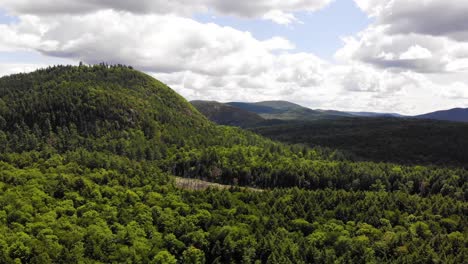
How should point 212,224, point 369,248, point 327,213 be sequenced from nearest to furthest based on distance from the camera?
point 369,248
point 212,224
point 327,213

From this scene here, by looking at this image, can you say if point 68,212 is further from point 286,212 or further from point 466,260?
point 466,260

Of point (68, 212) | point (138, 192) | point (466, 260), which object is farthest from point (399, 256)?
point (68, 212)

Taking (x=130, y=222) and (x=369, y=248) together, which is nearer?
(x=369, y=248)

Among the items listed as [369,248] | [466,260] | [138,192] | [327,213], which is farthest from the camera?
[138,192]

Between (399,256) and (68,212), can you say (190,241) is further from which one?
(399,256)

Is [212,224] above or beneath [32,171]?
beneath

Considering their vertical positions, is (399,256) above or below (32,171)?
below

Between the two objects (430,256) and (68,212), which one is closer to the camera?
(430,256)

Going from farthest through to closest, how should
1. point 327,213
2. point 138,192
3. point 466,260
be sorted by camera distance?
point 138,192
point 327,213
point 466,260

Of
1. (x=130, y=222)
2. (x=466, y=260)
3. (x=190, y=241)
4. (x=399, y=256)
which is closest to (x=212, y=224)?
(x=190, y=241)
